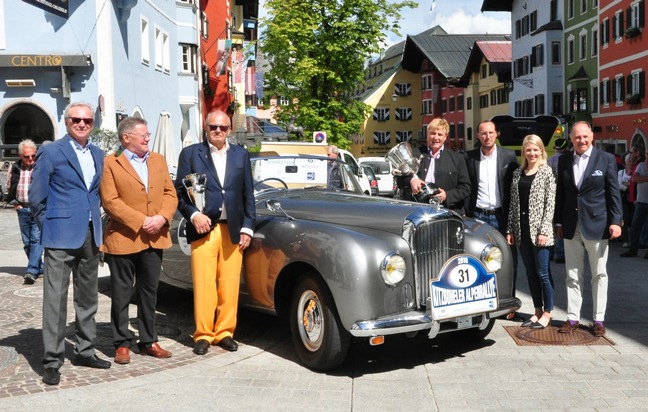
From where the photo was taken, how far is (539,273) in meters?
7.98

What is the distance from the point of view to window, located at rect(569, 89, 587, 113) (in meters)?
49.8

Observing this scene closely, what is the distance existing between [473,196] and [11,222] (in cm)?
1529

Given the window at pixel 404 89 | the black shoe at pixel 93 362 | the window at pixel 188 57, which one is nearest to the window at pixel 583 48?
the window at pixel 188 57

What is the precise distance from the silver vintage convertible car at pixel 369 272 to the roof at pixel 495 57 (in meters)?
61.7

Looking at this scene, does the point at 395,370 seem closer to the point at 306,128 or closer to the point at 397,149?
the point at 397,149

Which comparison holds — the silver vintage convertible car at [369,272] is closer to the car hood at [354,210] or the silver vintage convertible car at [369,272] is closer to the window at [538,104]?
the car hood at [354,210]

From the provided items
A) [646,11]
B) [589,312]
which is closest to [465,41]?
[646,11]

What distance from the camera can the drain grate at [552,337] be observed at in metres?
7.38

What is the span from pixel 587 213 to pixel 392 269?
7.61 feet

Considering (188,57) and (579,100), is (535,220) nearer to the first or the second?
(188,57)

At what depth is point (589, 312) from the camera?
347 inches

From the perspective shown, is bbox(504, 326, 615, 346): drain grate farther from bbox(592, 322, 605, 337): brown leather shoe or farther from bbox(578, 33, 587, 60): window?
bbox(578, 33, 587, 60): window

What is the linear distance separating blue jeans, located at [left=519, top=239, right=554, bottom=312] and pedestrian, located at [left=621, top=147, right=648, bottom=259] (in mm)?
6452

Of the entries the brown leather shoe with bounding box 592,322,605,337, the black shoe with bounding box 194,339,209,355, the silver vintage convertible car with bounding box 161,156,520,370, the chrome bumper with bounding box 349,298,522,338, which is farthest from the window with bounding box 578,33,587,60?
the chrome bumper with bounding box 349,298,522,338
